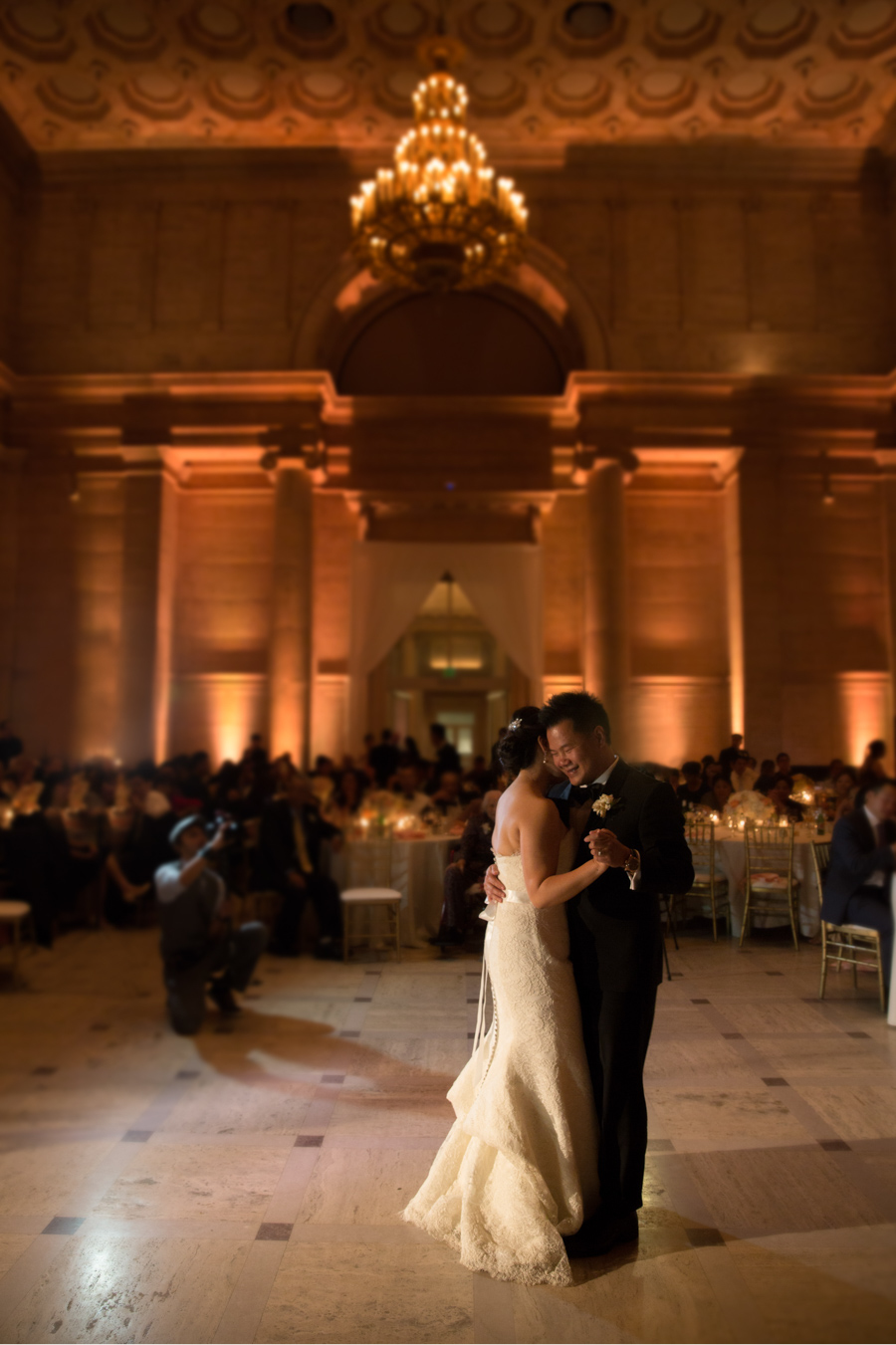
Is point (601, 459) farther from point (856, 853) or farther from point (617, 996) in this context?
point (856, 853)

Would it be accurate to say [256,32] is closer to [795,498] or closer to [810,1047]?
[795,498]

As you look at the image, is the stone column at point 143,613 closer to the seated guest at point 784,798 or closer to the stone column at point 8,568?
the stone column at point 8,568

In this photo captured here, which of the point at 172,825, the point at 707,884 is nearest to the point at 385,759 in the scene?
the point at 707,884

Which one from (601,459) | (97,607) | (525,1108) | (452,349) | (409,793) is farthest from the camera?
(452,349)

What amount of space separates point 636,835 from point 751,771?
1.16ft

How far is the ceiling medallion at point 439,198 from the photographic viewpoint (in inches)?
420

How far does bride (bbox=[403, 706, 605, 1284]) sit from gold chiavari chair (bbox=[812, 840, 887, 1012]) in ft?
2.23

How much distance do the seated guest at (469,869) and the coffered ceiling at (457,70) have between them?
40.4ft

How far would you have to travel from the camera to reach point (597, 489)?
44.7 ft

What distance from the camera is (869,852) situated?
2.19 meters

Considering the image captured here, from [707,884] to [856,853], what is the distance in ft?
2.00

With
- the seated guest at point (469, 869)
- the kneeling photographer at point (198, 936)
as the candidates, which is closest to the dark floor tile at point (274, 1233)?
the seated guest at point (469, 869)

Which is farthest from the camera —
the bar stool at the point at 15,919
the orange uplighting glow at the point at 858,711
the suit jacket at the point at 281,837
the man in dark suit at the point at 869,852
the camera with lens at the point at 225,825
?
the suit jacket at the point at 281,837

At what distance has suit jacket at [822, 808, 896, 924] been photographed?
2178 mm
